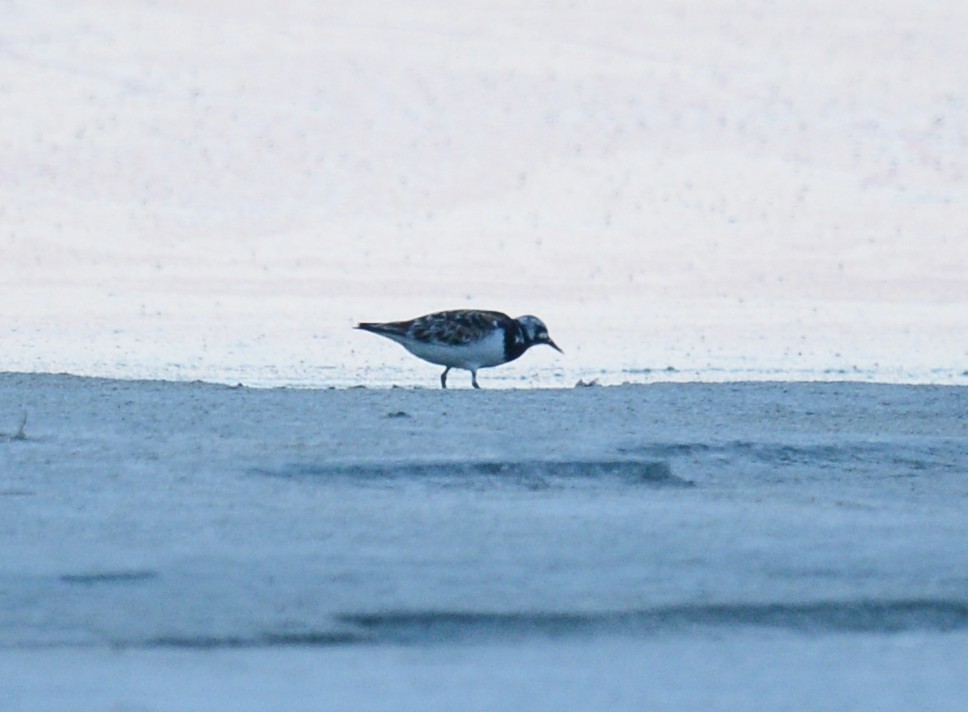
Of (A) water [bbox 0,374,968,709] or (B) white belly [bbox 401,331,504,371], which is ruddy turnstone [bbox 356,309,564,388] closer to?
(B) white belly [bbox 401,331,504,371]

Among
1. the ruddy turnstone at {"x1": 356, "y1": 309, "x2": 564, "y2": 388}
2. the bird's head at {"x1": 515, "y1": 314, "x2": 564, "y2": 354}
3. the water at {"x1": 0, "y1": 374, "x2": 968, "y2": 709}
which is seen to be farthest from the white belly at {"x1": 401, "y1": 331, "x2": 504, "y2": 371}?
the water at {"x1": 0, "y1": 374, "x2": 968, "y2": 709}

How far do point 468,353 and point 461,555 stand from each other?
558cm

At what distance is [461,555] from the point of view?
14.1 ft

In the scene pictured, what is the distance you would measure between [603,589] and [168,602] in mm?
984

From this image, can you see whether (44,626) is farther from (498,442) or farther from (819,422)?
(819,422)

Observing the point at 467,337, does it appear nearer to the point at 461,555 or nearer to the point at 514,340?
the point at 514,340

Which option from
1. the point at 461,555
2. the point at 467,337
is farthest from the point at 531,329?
the point at 461,555

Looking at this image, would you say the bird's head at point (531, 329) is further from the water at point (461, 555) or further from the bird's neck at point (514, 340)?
the water at point (461, 555)

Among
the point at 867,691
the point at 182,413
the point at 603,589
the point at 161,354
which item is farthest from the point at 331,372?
the point at 867,691

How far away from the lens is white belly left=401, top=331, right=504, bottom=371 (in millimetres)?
9875

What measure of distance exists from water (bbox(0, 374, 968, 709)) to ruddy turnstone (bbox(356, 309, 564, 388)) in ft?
8.99

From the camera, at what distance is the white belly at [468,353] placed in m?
9.88

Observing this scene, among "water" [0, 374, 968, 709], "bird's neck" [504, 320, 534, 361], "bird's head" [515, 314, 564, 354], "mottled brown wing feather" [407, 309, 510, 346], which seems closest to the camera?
"water" [0, 374, 968, 709]

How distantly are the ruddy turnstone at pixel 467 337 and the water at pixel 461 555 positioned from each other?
2742mm
